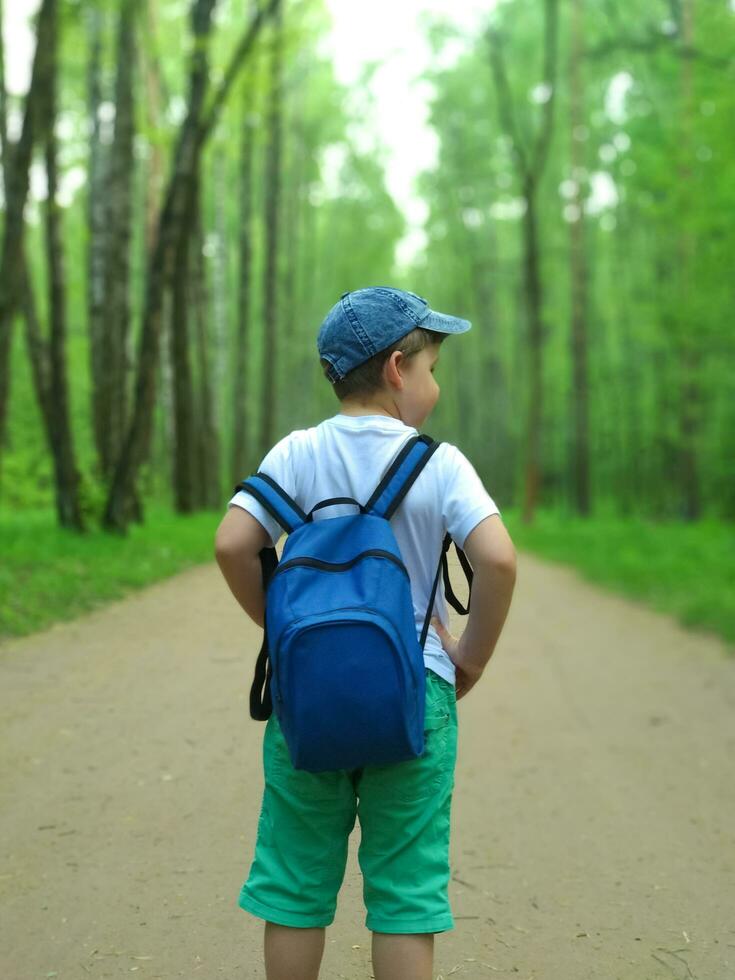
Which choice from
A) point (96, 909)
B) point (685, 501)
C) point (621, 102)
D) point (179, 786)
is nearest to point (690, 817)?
point (179, 786)

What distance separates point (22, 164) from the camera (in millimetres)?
11211

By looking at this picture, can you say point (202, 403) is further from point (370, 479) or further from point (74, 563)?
point (370, 479)

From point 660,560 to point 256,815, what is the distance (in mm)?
12622

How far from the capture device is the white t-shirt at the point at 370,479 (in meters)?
2.46

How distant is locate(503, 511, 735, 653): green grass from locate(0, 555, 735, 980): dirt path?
298cm

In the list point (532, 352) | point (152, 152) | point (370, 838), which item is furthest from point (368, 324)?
point (532, 352)

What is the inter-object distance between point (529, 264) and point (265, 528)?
24250 mm

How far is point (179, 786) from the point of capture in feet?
16.0

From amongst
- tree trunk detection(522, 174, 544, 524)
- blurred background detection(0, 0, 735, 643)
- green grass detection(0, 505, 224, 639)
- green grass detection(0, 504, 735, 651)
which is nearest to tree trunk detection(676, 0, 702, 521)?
blurred background detection(0, 0, 735, 643)

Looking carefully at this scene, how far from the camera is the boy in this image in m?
2.47

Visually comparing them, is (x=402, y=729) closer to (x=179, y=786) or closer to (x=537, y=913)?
(x=537, y=913)

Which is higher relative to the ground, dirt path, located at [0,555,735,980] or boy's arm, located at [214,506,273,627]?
boy's arm, located at [214,506,273,627]

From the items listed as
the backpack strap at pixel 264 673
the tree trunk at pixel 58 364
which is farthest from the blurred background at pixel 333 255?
the backpack strap at pixel 264 673

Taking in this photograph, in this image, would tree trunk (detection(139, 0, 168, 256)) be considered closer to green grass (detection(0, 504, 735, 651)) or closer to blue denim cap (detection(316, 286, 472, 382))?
green grass (detection(0, 504, 735, 651))
